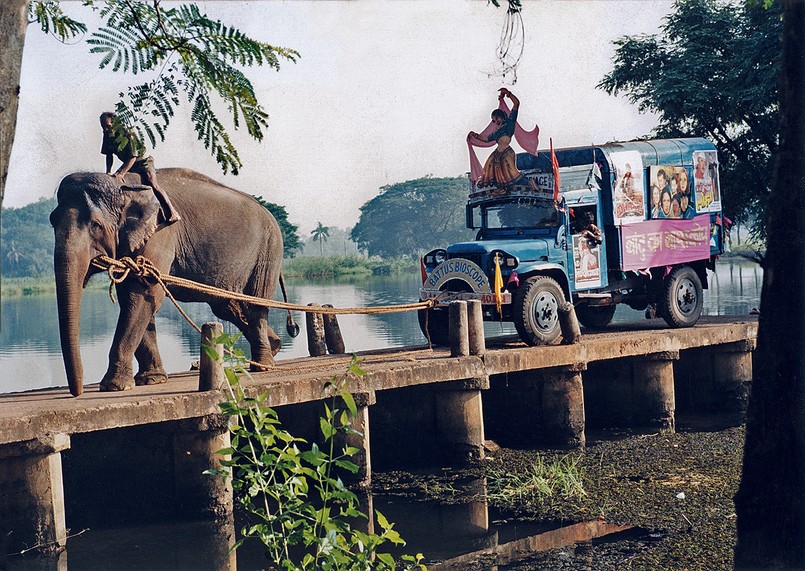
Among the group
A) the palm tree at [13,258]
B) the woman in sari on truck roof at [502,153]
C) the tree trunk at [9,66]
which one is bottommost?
the tree trunk at [9,66]

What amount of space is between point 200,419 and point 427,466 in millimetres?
3595

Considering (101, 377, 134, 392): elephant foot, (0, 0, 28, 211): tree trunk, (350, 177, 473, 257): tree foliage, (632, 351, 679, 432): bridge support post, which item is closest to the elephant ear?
(101, 377, 134, 392): elephant foot

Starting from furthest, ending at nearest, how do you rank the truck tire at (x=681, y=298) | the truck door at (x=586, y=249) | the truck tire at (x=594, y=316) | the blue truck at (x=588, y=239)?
the truck tire at (x=594, y=316), the truck tire at (x=681, y=298), the truck door at (x=586, y=249), the blue truck at (x=588, y=239)

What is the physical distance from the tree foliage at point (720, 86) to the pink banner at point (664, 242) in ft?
25.2

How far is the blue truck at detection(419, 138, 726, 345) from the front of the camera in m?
14.3

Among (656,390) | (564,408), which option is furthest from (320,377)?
(656,390)

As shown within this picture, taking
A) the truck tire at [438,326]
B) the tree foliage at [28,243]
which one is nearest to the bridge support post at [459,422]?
the truck tire at [438,326]

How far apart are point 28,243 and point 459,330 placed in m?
103

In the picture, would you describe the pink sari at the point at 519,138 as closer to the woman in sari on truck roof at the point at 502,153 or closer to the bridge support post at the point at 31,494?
the woman in sari on truck roof at the point at 502,153

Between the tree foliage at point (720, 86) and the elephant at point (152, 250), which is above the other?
the tree foliage at point (720, 86)

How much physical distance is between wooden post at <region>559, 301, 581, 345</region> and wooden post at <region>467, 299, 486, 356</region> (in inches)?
61.1

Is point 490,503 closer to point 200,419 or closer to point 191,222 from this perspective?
point 200,419

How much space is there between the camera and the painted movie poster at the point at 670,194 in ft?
52.7

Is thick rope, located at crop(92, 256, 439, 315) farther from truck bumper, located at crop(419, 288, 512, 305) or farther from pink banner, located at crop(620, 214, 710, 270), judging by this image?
pink banner, located at crop(620, 214, 710, 270)
